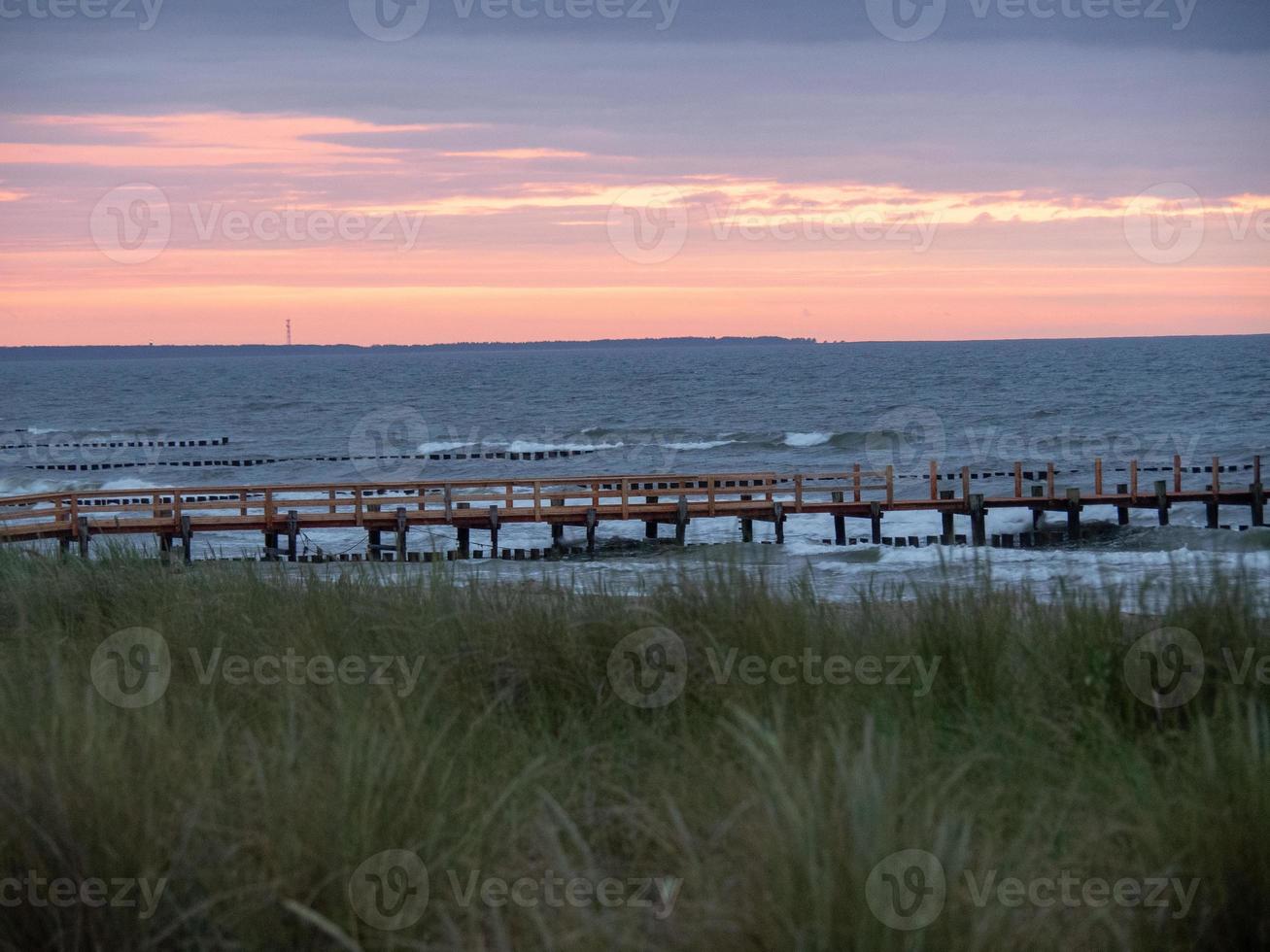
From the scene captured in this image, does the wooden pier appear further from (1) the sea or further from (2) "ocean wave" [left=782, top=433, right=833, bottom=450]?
(2) "ocean wave" [left=782, top=433, right=833, bottom=450]

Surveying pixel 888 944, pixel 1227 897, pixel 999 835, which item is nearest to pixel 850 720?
pixel 999 835

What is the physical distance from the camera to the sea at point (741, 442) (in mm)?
26891

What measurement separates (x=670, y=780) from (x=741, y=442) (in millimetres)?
59675

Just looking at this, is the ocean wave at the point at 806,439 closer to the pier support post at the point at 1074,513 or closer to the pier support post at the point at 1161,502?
the pier support post at the point at 1161,502

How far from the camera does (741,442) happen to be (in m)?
64.1

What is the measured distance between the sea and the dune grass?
742 millimetres

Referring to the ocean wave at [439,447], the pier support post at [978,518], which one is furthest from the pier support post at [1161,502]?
the ocean wave at [439,447]

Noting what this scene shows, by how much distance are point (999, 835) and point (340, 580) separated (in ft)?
A: 16.0

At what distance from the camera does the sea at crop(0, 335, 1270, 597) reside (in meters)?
26.9

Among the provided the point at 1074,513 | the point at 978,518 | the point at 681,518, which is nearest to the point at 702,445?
the point at 1074,513

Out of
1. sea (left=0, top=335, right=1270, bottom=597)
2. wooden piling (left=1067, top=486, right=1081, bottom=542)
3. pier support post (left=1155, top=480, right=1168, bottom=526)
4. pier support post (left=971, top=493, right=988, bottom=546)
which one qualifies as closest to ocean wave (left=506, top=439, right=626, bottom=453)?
sea (left=0, top=335, right=1270, bottom=597)

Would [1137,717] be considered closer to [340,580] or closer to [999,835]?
[999,835]

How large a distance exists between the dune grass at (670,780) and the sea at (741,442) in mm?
742

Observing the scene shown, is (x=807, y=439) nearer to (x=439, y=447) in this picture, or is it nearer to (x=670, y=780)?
(x=439, y=447)
